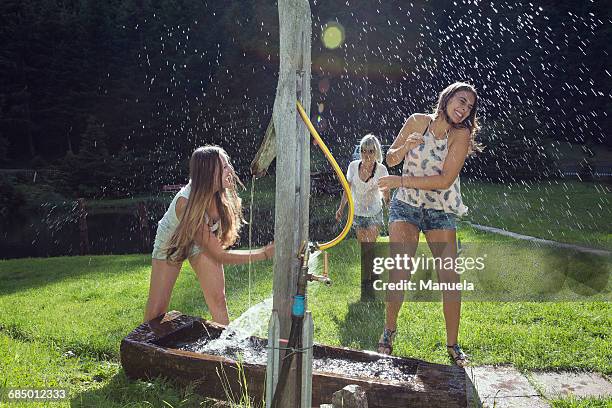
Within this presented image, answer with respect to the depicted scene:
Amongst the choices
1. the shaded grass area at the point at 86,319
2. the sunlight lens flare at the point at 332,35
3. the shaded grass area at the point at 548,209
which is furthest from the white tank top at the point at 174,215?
the sunlight lens flare at the point at 332,35

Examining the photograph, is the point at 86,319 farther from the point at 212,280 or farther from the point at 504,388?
the point at 504,388

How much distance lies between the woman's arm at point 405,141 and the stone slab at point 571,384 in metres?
1.86

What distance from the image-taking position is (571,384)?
12.1 ft

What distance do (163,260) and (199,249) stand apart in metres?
0.29

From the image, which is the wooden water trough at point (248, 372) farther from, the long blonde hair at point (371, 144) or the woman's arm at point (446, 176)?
the long blonde hair at point (371, 144)

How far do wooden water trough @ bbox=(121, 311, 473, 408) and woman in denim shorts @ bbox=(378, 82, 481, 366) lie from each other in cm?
93

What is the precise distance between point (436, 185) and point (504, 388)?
1468 millimetres

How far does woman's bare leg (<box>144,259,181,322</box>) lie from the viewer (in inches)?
165

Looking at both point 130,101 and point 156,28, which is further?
point 156,28

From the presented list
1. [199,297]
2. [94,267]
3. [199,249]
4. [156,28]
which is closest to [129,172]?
[156,28]

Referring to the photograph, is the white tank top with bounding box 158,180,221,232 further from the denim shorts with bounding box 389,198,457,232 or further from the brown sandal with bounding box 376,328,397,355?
the brown sandal with bounding box 376,328,397,355

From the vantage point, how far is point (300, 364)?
2.39 m

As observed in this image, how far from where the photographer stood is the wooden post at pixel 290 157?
2.40 meters

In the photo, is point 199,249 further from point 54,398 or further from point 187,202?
point 54,398
